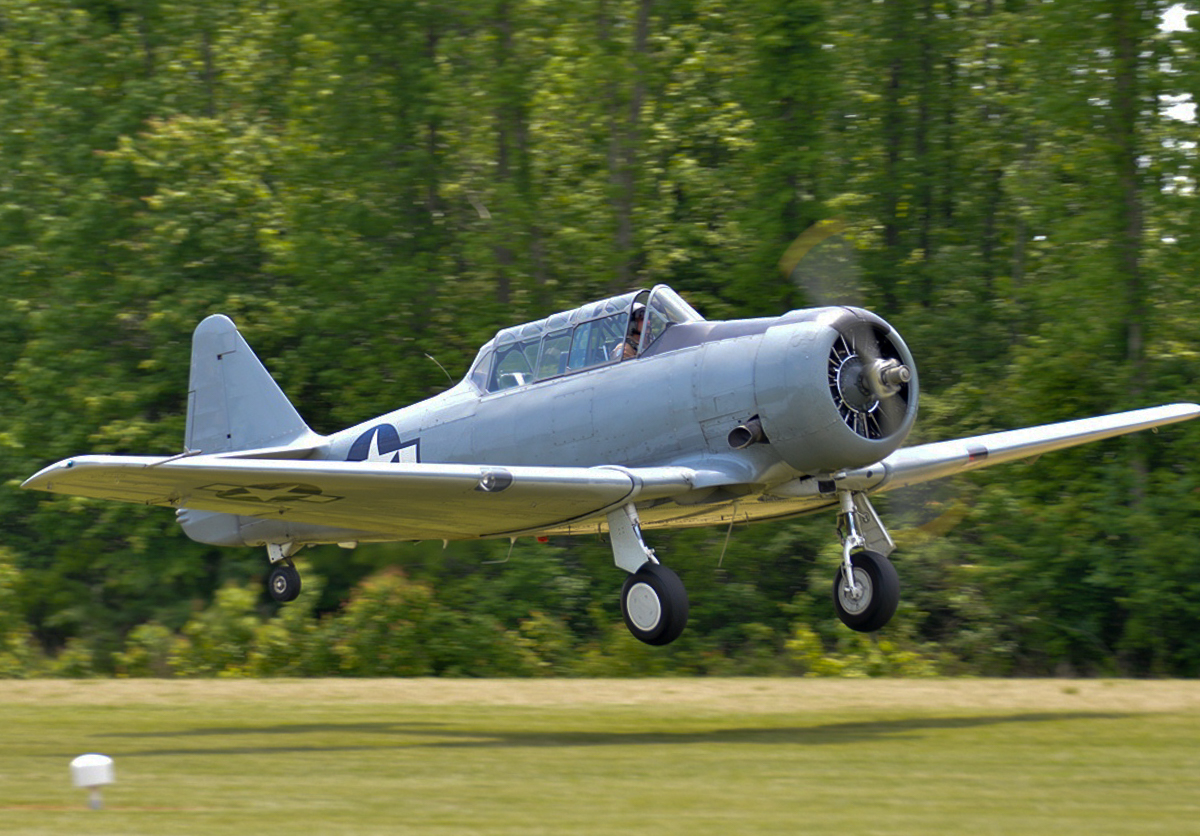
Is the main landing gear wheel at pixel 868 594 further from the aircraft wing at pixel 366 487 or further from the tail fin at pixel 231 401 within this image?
the tail fin at pixel 231 401

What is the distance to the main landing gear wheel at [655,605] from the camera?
32.2 ft

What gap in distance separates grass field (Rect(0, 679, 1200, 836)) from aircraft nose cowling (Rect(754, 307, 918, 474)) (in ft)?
6.32

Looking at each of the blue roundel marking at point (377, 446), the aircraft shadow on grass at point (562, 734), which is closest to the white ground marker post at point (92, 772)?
the aircraft shadow on grass at point (562, 734)

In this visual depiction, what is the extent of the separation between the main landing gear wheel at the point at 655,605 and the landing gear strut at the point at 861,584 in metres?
1.25

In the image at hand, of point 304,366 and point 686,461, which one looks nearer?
point 686,461

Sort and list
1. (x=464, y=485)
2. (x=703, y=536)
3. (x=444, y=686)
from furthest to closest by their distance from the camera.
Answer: (x=703, y=536) < (x=444, y=686) < (x=464, y=485)

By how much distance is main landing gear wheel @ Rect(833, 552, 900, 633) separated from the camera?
32.9ft

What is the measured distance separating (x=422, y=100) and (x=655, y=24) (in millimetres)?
4240

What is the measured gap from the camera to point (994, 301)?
2233 centimetres

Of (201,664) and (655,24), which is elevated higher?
(655,24)

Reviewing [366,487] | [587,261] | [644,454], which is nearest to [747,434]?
[644,454]

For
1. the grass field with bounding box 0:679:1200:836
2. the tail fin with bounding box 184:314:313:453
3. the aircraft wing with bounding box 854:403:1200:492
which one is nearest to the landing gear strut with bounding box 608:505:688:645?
the grass field with bounding box 0:679:1200:836

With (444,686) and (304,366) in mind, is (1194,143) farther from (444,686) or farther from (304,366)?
(304,366)

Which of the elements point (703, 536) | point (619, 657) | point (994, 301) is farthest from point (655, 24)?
point (619, 657)
